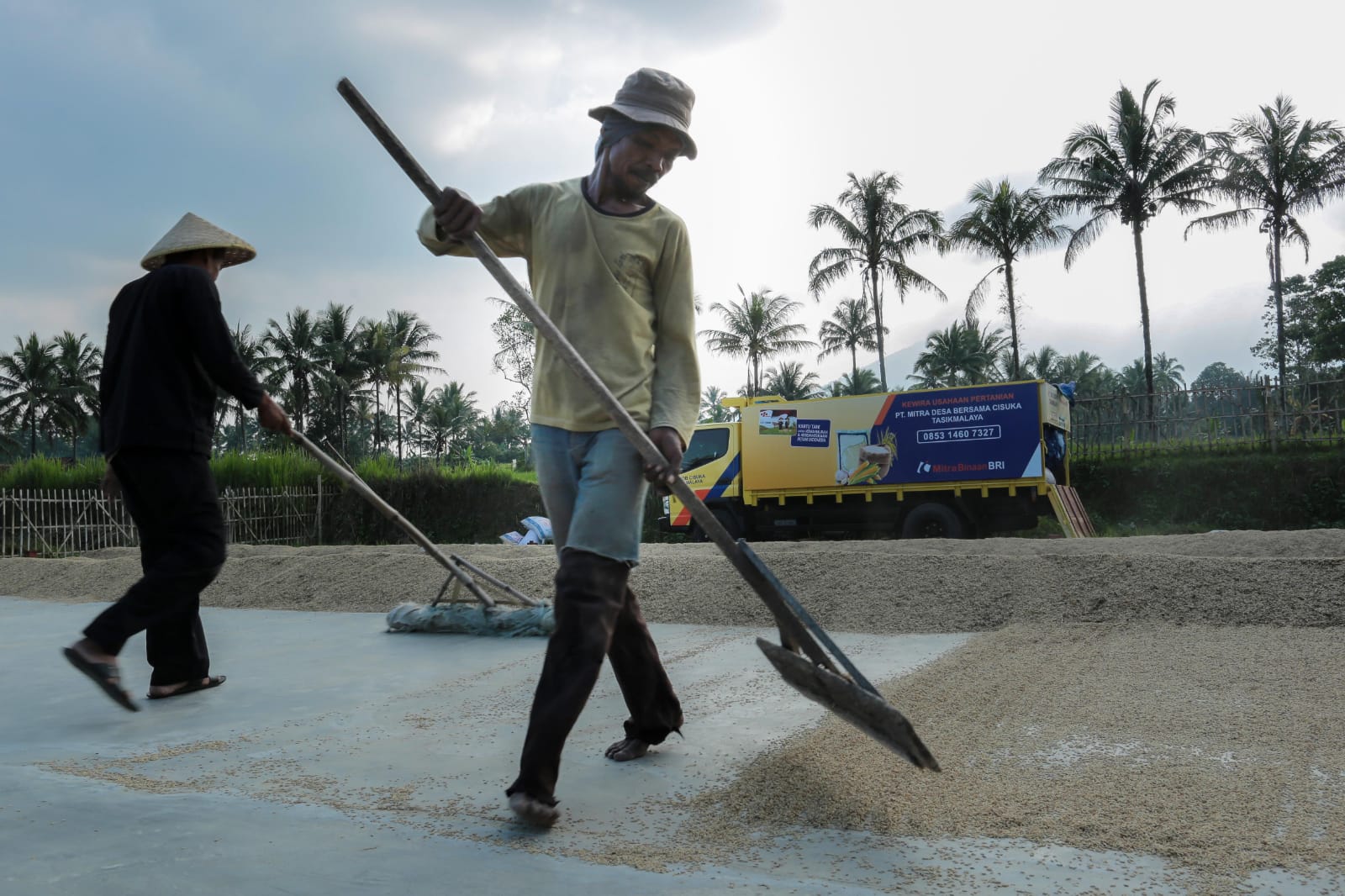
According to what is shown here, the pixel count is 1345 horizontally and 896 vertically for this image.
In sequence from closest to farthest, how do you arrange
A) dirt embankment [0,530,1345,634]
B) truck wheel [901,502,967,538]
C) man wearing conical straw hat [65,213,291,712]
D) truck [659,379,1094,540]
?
man wearing conical straw hat [65,213,291,712]
dirt embankment [0,530,1345,634]
truck [659,379,1094,540]
truck wheel [901,502,967,538]

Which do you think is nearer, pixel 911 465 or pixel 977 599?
pixel 977 599

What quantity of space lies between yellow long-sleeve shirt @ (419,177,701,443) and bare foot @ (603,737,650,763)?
0.84m

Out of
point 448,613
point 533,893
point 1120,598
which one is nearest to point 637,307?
point 533,893

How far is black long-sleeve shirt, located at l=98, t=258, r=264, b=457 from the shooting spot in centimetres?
314

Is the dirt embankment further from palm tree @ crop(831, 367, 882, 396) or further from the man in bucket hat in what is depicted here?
palm tree @ crop(831, 367, 882, 396)

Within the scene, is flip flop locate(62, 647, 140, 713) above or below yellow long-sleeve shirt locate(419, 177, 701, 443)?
below

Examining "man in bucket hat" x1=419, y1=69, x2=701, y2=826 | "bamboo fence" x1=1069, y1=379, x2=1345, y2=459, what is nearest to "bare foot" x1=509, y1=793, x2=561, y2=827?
"man in bucket hat" x1=419, y1=69, x2=701, y2=826

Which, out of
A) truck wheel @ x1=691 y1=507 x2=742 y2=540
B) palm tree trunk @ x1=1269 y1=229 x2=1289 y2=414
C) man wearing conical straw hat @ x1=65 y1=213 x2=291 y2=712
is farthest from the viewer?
palm tree trunk @ x1=1269 y1=229 x2=1289 y2=414

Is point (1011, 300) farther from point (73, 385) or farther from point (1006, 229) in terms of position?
point (73, 385)

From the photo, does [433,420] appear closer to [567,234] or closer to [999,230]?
[999,230]

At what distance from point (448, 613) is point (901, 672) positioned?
97.3 inches

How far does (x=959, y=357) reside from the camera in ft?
170

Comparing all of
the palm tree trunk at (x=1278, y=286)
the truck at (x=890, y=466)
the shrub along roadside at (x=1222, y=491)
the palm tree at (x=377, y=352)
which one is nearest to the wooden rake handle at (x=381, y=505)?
the truck at (x=890, y=466)

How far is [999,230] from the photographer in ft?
106
